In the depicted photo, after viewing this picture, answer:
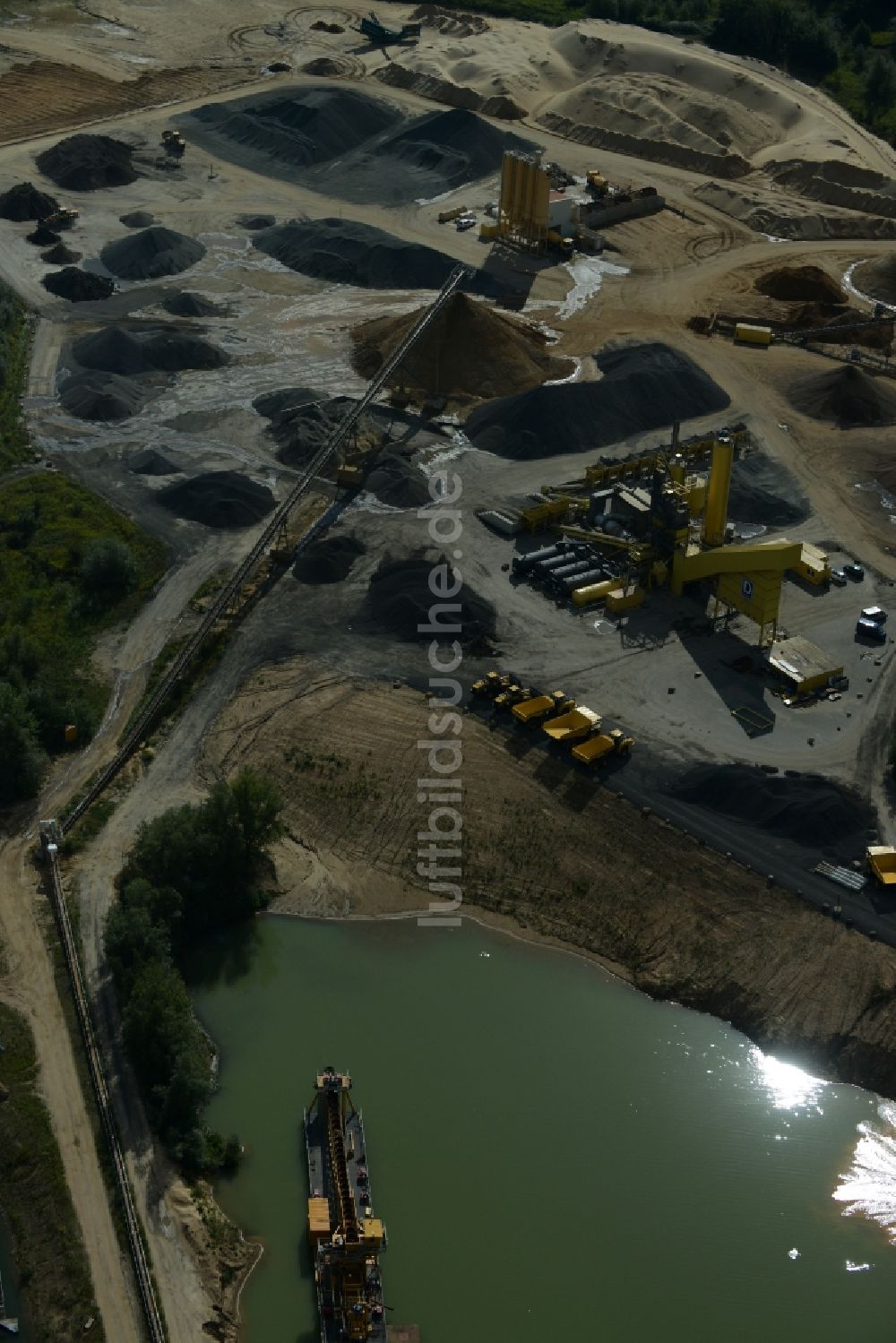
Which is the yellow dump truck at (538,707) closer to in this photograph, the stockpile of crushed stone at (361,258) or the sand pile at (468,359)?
the sand pile at (468,359)

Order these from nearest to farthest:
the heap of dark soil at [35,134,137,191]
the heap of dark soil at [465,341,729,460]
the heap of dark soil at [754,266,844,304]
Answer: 1. the heap of dark soil at [465,341,729,460]
2. the heap of dark soil at [754,266,844,304]
3. the heap of dark soil at [35,134,137,191]

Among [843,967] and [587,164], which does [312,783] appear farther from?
[587,164]

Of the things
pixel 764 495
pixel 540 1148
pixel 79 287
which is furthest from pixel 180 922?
pixel 79 287

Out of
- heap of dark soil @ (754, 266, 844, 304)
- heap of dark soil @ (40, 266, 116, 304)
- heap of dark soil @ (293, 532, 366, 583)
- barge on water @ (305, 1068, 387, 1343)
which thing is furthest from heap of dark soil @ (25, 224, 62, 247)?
barge on water @ (305, 1068, 387, 1343)

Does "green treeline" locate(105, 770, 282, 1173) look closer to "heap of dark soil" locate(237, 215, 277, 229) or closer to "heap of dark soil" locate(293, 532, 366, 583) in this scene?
"heap of dark soil" locate(293, 532, 366, 583)

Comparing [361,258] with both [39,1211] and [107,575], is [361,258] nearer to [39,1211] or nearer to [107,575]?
Answer: [107,575]

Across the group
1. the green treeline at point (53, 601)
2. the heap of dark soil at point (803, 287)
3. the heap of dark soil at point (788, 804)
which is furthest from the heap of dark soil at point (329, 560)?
the heap of dark soil at point (803, 287)
